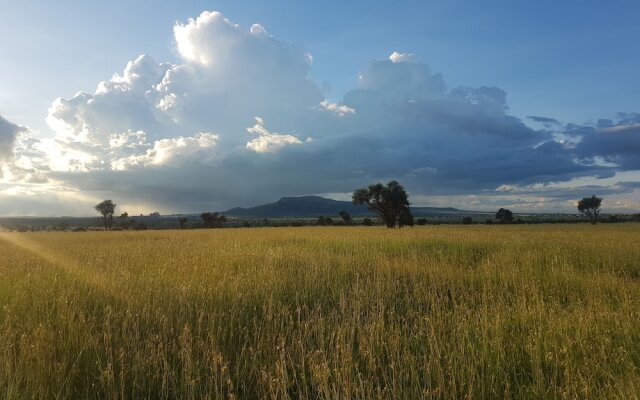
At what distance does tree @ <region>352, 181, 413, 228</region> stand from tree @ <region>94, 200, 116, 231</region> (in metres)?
81.6

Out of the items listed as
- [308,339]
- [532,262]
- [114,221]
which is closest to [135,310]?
[308,339]

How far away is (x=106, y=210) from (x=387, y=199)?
86.1 meters

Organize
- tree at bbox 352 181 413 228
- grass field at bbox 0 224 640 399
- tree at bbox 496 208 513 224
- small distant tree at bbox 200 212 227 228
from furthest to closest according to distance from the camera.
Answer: tree at bbox 496 208 513 224 < small distant tree at bbox 200 212 227 228 < tree at bbox 352 181 413 228 < grass field at bbox 0 224 640 399

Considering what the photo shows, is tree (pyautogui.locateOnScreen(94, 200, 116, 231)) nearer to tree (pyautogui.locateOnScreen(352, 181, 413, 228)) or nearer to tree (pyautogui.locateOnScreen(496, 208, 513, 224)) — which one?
tree (pyautogui.locateOnScreen(352, 181, 413, 228))

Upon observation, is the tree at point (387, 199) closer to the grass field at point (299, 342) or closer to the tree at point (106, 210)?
the grass field at point (299, 342)

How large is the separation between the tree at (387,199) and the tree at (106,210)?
3211 inches

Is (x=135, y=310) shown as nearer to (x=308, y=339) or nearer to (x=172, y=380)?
(x=172, y=380)

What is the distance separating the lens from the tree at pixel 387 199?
215 ft

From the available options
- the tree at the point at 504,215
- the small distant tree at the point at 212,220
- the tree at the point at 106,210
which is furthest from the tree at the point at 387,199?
the tree at the point at 106,210

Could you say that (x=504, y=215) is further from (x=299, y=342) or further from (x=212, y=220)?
(x=299, y=342)

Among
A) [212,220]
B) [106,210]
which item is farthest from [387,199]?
[106,210]

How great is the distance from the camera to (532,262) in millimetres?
13422

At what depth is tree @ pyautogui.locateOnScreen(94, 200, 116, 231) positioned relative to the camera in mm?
112887

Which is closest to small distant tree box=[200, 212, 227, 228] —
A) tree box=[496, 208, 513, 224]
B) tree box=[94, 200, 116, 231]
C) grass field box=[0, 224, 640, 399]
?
tree box=[94, 200, 116, 231]
